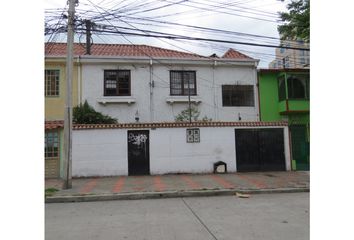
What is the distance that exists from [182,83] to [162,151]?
5.26m

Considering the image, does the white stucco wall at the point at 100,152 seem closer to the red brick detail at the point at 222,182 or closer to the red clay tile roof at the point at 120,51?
the red brick detail at the point at 222,182

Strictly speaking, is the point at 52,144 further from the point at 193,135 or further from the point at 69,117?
the point at 193,135

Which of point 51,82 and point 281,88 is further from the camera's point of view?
point 281,88

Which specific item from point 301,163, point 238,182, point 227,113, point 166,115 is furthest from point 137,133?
point 301,163

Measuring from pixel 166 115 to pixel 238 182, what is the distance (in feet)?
22.5

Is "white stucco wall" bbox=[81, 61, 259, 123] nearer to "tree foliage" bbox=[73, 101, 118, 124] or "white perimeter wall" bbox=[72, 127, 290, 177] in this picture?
"tree foliage" bbox=[73, 101, 118, 124]

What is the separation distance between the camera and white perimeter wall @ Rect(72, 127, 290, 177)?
12.4m

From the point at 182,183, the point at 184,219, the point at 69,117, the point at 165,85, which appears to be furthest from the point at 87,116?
the point at 184,219

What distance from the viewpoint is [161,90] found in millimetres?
16297

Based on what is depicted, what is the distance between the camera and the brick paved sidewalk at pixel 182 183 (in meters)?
9.36

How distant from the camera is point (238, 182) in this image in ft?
34.8

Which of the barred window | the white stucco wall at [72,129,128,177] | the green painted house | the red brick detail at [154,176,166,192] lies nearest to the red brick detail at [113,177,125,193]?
the white stucco wall at [72,129,128,177]

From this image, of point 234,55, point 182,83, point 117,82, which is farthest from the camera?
point 234,55

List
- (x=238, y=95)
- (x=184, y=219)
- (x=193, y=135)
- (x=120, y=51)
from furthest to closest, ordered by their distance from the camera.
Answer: (x=120, y=51) → (x=238, y=95) → (x=193, y=135) → (x=184, y=219)
